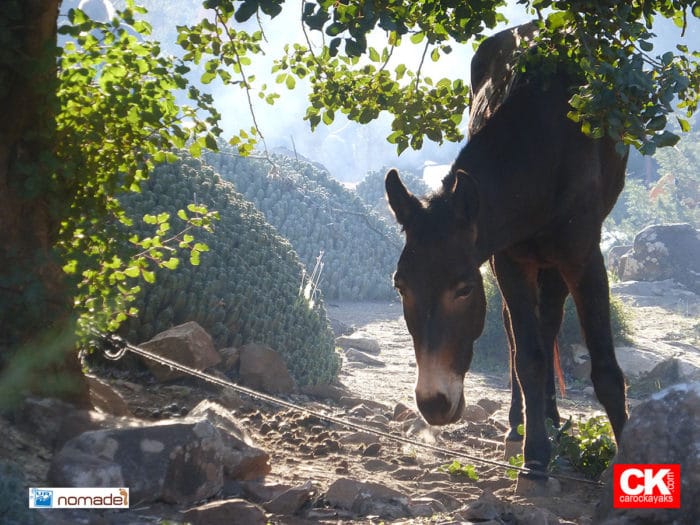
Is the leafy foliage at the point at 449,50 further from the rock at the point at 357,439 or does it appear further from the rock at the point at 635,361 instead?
the rock at the point at 635,361

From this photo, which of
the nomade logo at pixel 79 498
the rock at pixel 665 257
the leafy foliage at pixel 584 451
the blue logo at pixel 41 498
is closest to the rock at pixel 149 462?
the nomade logo at pixel 79 498

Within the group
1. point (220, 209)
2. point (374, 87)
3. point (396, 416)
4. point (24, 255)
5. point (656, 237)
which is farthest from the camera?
point (656, 237)

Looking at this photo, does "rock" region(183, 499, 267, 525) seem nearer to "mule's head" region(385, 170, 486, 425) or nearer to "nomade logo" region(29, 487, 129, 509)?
"nomade logo" region(29, 487, 129, 509)

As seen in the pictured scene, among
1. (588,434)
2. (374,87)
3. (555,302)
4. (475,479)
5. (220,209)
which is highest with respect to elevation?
(374,87)

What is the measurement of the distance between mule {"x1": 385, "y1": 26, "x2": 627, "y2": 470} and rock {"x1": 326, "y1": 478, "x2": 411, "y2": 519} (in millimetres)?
472

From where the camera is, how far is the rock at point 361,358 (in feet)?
31.0

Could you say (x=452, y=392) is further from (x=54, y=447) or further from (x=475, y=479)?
Answer: (x=54, y=447)

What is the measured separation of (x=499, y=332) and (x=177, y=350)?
6.14 m

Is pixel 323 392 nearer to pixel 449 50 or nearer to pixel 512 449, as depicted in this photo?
pixel 512 449

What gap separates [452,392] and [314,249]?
1211 centimetres

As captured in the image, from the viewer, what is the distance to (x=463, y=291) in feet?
12.5

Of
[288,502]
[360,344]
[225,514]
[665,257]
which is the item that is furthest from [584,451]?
[665,257]

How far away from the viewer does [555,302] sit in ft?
17.6

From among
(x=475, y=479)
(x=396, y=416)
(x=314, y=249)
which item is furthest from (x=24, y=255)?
(x=314, y=249)
